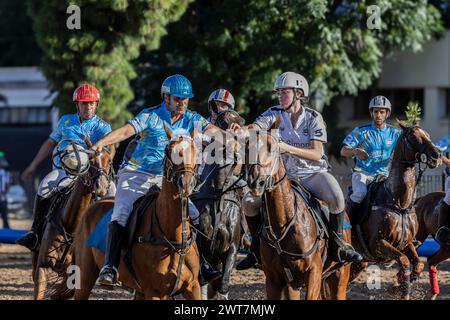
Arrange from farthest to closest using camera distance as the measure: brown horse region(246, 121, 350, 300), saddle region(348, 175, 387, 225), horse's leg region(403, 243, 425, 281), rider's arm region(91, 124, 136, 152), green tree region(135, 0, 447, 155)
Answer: green tree region(135, 0, 447, 155) < saddle region(348, 175, 387, 225) < horse's leg region(403, 243, 425, 281) < brown horse region(246, 121, 350, 300) < rider's arm region(91, 124, 136, 152)

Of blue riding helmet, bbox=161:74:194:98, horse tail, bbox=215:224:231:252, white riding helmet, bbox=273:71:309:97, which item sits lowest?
horse tail, bbox=215:224:231:252

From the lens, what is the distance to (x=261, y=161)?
29.1ft

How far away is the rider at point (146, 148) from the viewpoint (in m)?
9.41

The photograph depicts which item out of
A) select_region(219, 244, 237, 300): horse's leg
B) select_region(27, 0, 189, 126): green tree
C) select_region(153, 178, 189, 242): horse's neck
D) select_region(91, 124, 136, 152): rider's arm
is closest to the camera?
select_region(153, 178, 189, 242): horse's neck

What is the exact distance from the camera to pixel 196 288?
9.23 m

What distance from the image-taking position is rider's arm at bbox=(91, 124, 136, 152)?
9.07m

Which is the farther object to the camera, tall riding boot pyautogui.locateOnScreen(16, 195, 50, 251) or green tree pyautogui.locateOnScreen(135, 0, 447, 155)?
green tree pyautogui.locateOnScreen(135, 0, 447, 155)

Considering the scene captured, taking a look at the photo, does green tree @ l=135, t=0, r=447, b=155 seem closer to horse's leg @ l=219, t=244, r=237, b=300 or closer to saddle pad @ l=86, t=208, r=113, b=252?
horse's leg @ l=219, t=244, r=237, b=300

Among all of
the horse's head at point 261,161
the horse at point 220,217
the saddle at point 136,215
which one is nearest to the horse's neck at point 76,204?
the horse at point 220,217

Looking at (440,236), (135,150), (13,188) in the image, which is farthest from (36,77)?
(135,150)

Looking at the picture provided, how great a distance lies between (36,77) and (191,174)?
31.0 meters

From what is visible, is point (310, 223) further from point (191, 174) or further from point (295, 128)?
→ point (191, 174)

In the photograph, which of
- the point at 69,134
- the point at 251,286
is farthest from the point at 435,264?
the point at 69,134

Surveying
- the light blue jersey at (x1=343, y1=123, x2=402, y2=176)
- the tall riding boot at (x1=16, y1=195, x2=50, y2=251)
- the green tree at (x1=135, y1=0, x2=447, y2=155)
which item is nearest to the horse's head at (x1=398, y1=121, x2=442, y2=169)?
the light blue jersey at (x1=343, y1=123, x2=402, y2=176)
